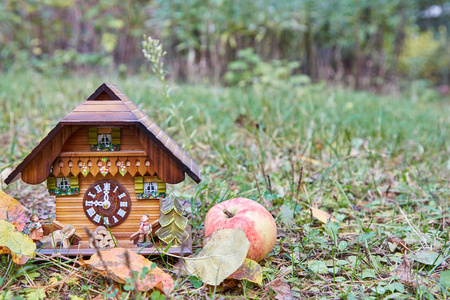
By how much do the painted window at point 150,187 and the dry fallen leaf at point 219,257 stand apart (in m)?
0.34

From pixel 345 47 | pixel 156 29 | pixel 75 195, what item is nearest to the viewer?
pixel 75 195

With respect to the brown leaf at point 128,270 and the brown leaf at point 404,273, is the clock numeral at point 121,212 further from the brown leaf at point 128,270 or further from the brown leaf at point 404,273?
the brown leaf at point 404,273

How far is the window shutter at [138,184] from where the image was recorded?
1.69 metres

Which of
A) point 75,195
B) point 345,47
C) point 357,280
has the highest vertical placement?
point 345,47

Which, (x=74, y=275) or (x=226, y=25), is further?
(x=226, y=25)

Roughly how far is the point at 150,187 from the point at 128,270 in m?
0.39

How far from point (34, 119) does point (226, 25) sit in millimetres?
4993

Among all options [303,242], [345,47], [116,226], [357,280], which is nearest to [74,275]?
[116,226]

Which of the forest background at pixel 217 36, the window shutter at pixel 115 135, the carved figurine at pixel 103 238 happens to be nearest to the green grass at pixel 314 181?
the carved figurine at pixel 103 238

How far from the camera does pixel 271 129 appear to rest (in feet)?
10.9

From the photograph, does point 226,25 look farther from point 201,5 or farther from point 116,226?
point 116,226

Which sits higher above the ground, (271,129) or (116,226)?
(271,129)

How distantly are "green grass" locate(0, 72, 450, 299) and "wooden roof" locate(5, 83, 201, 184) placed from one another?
1.20ft

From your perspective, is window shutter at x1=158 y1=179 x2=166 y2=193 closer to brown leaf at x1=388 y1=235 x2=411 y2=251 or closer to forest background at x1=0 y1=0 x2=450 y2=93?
brown leaf at x1=388 y1=235 x2=411 y2=251
